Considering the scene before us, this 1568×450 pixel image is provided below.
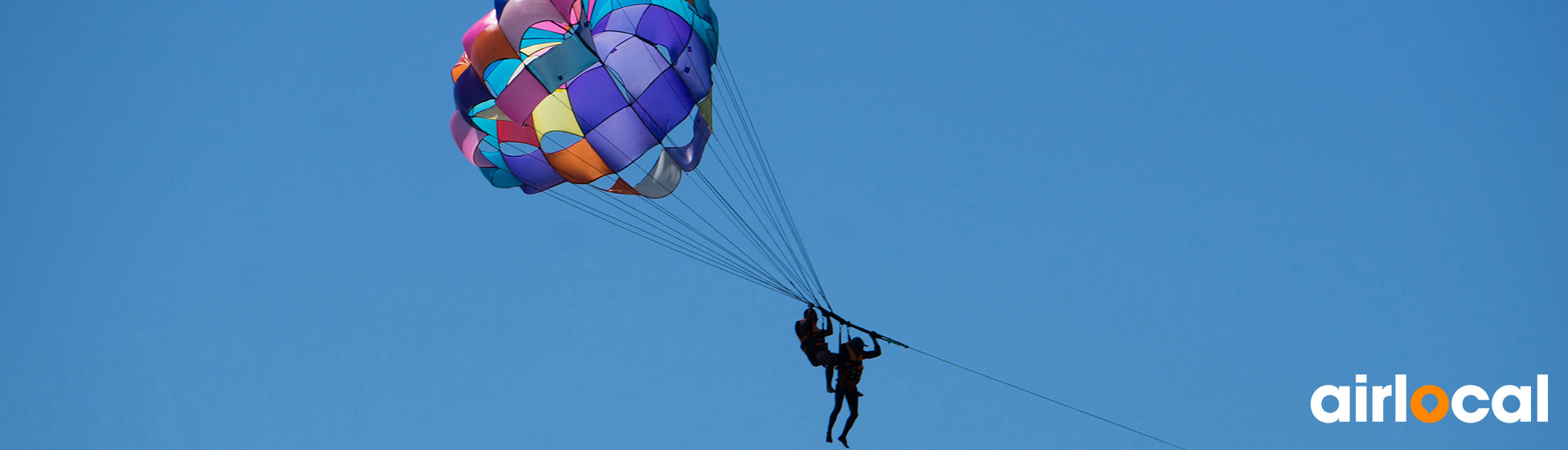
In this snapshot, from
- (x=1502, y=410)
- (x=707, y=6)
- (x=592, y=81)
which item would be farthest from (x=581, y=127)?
(x=1502, y=410)

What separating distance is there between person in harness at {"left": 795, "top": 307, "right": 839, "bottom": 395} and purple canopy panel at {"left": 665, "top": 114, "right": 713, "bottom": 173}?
7.19 ft

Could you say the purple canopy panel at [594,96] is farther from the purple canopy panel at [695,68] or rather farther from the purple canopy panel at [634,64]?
the purple canopy panel at [695,68]

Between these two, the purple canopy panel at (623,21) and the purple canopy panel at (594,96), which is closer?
the purple canopy panel at (594,96)

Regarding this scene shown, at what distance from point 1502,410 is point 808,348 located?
10146mm

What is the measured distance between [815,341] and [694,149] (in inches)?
99.5

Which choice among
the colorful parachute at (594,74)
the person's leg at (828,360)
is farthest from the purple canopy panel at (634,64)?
the person's leg at (828,360)

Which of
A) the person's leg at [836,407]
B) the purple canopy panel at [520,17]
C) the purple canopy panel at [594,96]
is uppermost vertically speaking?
the purple canopy panel at [520,17]

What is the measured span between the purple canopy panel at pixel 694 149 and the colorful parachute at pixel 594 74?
0.52 feet

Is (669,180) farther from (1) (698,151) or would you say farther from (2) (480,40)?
(2) (480,40)

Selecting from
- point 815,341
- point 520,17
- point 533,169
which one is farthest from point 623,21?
point 815,341

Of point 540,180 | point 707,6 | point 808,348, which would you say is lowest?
point 808,348

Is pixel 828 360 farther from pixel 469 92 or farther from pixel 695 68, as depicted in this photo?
pixel 469 92

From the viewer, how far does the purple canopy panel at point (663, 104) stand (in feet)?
51.9

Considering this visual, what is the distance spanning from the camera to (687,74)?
16031 millimetres
